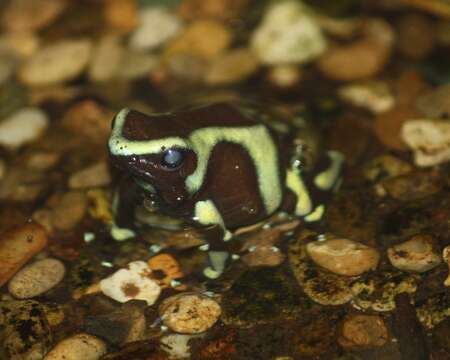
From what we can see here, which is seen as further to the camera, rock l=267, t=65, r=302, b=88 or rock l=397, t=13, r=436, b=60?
rock l=397, t=13, r=436, b=60

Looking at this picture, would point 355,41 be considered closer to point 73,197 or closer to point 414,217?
point 414,217

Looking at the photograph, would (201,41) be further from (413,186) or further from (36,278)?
(36,278)

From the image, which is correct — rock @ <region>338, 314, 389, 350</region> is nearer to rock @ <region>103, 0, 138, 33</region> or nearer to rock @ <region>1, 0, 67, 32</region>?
rock @ <region>103, 0, 138, 33</region>

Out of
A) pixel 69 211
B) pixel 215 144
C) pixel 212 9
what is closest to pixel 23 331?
pixel 69 211

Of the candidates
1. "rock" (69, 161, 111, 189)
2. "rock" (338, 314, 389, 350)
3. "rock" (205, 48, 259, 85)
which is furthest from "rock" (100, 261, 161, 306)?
"rock" (205, 48, 259, 85)

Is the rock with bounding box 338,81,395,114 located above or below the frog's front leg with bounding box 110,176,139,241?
above
